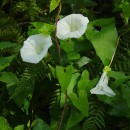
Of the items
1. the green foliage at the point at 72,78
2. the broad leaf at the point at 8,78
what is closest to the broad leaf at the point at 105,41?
the green foliage at the point at 72,78

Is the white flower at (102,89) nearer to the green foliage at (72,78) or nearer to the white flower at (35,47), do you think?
the green foliage at (72,78)

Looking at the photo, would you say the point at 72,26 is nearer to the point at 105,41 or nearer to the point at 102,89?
the point at 105,41

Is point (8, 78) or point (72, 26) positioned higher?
point (72, 26)

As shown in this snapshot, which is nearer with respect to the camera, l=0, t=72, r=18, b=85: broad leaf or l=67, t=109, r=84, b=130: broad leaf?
l=67, t=109, r=84, b=130: broad leaf

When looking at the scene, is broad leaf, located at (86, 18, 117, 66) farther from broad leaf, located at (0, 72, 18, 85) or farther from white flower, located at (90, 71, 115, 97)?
broad leaf, located at (0, 72, 18, 85)

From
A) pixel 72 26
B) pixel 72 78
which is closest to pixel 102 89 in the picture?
pixel 72 78

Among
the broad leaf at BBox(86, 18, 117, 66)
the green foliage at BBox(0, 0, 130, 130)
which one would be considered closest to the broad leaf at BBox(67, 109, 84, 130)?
the green foliage at BBox(0, 0, 130, 130)
